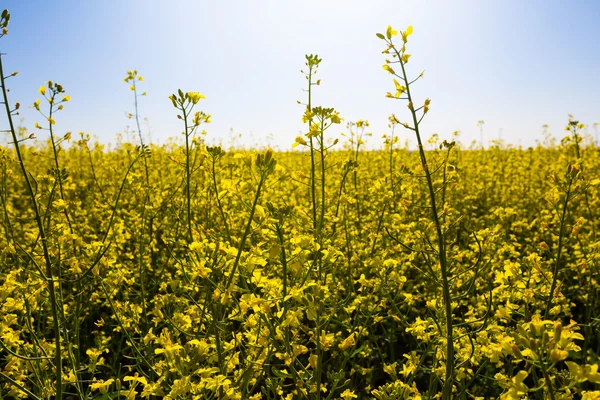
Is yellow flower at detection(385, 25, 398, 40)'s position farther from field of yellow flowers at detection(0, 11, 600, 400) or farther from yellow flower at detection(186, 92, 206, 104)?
yellow flower at detection(186, 92, 206, 104)

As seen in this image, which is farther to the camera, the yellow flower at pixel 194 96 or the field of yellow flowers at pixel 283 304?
the yellow flower at pixel 194 96

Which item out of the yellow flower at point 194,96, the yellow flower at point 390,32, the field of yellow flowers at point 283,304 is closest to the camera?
the field of yellow flowers at point 283,304

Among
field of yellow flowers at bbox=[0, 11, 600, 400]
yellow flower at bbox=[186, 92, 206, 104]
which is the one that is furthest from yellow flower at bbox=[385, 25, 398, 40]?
yellow flower at bbox=[186, 92, 206, 104]

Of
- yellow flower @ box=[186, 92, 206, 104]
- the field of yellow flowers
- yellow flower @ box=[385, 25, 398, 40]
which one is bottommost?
the field of yellow flowers

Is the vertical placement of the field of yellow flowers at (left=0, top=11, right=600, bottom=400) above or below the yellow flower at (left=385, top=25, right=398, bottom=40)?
below

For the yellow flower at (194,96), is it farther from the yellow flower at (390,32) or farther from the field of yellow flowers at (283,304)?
the yellow flower at (390,32)

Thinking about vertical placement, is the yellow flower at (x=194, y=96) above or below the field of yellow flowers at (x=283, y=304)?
above

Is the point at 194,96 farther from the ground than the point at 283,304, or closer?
farther from the ground

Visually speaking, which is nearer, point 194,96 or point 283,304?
point 283,304

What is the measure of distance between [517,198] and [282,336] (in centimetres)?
580

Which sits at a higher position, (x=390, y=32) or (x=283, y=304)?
(x=390, y=32)

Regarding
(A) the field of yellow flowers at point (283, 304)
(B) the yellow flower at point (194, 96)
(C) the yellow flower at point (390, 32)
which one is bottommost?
(A) the field of yellow flowers at point (283, 304)

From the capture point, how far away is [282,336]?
1710mm

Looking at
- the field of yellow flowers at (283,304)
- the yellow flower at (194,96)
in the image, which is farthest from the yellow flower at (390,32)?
the yellow flower at (194,96)
